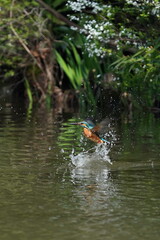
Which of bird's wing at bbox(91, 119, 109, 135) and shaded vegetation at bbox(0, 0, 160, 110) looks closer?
bird's wing at bbox(91, 119, 109, 135)

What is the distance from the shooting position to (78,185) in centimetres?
841

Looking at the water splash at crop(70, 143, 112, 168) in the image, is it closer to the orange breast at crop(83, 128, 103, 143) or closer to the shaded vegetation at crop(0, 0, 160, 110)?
the orange breast at crop(83, 128, 103, 143)

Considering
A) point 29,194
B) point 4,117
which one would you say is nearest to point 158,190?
point 29,194

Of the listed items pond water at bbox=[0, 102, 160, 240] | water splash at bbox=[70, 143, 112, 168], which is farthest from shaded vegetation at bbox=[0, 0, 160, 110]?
water splash at bbox=[70, 143, 112, 168]

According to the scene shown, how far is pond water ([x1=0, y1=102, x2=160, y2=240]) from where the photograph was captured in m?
6.35

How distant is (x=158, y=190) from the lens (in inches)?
318

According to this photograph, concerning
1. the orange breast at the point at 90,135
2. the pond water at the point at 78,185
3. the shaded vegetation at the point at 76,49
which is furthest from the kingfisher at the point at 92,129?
the shaded vegetation at the point at 76,49

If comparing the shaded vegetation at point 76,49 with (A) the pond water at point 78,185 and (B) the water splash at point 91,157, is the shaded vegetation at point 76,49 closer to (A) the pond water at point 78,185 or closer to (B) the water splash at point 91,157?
(A) the pond water at point 78,185

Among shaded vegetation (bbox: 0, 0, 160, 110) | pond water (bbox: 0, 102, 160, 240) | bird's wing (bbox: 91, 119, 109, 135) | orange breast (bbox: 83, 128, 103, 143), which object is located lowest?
pond water (bbox: 0, 102, 160, 240)

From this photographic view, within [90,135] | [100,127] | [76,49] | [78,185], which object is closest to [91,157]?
[90,135]

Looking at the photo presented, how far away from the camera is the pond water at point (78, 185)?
6.35 m

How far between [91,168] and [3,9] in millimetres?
13331

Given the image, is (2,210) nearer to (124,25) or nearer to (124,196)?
(124,196)

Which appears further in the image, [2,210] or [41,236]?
Result: [2,210]
